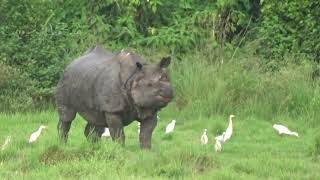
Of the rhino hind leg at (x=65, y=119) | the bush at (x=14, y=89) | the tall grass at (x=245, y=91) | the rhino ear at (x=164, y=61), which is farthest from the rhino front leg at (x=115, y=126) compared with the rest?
the bush at (x=14, y=89)

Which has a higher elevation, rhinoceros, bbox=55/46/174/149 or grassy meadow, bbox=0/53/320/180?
rhinoceros, bbox=55/46/174/149

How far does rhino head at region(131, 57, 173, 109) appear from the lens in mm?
8812

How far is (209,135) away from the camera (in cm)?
1192

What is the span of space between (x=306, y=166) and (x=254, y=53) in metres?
7.78

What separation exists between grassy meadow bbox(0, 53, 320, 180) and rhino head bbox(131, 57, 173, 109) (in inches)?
22.2

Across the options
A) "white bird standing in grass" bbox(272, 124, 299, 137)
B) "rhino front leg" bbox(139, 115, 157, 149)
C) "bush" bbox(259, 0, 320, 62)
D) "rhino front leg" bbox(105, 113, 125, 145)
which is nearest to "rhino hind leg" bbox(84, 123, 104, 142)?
"rhino front leg" bbox(105, 113, 125, 145)

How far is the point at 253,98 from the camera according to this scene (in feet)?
44.6

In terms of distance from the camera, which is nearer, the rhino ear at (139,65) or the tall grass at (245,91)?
the rhino ear at (139,65)

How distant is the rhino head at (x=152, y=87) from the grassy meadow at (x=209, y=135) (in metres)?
0.56

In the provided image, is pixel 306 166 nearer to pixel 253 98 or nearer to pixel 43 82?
pixel 253 98

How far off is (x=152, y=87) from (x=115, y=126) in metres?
0.70

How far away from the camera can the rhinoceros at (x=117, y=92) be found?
890cm

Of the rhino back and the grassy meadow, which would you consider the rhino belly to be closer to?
the rhino back

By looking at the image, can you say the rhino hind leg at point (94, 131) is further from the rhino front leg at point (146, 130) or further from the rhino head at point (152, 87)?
the rhino head at point (152, 87)
